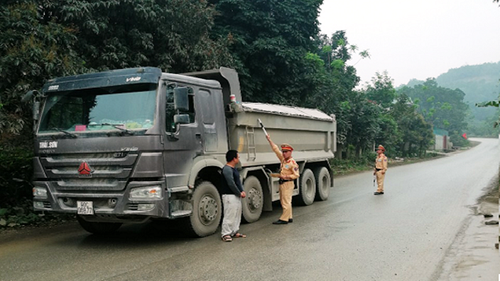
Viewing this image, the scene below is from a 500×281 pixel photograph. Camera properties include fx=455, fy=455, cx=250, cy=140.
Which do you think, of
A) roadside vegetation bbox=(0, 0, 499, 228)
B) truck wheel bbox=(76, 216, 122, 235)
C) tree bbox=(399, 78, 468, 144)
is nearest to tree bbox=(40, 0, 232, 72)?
roadside vegetation bbox=(0, 0, 499, 228)

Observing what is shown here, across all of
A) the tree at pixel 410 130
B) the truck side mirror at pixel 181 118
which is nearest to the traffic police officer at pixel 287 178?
the truck side mirror at pixel 181 118

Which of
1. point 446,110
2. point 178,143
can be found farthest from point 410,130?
point 446,110

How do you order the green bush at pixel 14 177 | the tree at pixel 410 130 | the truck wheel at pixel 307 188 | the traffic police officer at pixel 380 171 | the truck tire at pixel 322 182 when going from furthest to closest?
the tree at pixel 410 130 < the traffic police officer at pixel 380 171 < the truck tire at pixel 322 182 < the truck wheel at pixel 307 188 < the green bush at pixel 14 177

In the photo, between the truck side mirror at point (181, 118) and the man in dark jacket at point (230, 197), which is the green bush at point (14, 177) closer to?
the truck side mirror at point (181, 118)

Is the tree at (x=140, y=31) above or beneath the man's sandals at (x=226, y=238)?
above

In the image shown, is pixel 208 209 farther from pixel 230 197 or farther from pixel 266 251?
pixel 266 251

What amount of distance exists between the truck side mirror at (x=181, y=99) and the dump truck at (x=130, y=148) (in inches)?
0.6

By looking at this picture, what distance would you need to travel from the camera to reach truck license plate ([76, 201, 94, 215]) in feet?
21.2

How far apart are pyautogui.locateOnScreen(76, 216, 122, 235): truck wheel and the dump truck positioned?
2 cm

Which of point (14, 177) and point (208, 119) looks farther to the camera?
point (14, 177)

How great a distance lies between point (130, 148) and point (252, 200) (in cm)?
315

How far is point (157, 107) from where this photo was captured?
255 inches

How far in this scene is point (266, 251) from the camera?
6340 mm

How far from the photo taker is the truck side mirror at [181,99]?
6523mm
